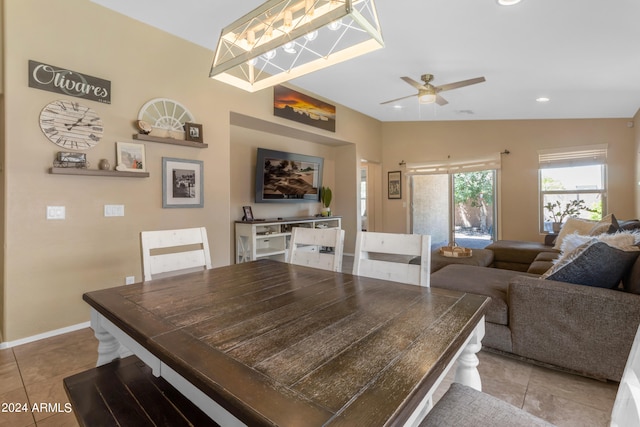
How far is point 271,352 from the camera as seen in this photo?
34.2 inches

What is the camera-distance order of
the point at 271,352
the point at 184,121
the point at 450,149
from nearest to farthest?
the point at 271,352 < the point at 184,121 < the point at 450,149

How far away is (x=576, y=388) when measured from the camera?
72.9 inches

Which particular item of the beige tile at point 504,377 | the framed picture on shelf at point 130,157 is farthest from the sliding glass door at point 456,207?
the framed picture on shelf at point 130,157

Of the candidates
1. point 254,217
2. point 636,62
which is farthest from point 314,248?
point 636,62

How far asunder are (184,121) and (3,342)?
2.49 m

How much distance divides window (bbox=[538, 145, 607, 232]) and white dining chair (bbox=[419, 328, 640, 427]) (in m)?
5.53

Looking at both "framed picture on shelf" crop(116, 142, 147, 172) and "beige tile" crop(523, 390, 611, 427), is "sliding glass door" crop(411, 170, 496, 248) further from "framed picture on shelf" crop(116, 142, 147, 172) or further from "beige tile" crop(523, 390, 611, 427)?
"framed picture on shelf" crop(116, 142, 147, 172)

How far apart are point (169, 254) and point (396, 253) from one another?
1.35 m

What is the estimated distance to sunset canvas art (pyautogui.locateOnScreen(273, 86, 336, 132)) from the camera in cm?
460

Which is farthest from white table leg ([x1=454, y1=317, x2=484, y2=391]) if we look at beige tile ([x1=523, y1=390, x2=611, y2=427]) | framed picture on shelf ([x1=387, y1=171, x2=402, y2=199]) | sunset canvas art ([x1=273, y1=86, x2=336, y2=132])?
framed picture on shelf ([x1=387, y1=171, x2=402, y2=199])

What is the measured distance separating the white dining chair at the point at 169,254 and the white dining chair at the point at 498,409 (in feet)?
A: 5.14

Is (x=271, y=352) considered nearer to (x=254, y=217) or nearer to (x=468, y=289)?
(x=468, y=289)

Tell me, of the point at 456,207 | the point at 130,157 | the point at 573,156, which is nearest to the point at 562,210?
the point at 573,156

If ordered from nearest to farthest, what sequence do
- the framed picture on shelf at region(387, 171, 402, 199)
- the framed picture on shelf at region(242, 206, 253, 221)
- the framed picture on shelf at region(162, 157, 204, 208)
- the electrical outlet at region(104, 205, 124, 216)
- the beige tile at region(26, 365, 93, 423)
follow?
the beige tile at region(26, 365, 93, 423) → the electrical outlet at region(104, 205, 124, 216) → the framed picture on shelf at region(162, 157, 204, 208) → the framed picture on shelf at region(242, 206, 253, 221) → the framed picture on shelf at region(387, 171, 402, 199)
